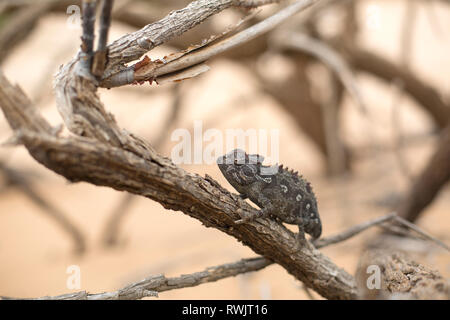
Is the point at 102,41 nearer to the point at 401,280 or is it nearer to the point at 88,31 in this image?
the point at 88,31

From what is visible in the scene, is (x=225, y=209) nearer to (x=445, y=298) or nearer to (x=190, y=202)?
(x=190, y=202)

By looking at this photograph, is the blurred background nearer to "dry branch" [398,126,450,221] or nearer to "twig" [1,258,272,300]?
"dry branch" [398,126,450,221]

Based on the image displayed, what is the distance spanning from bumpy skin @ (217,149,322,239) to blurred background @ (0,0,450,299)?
2.51ft

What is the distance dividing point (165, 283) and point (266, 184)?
41 centimetres

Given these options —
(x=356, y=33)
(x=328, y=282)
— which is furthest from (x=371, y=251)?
(x=356, y=33)

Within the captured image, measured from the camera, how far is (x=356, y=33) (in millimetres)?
4320

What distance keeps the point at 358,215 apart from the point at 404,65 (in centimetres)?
181

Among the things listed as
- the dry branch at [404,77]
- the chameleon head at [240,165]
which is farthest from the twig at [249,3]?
the dry branch at [404,77]

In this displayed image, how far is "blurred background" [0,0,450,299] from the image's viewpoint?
266 cm

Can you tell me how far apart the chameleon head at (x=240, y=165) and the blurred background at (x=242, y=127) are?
31.4 inches

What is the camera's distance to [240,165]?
3.93 feet

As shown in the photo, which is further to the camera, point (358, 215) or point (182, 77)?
point (358, 215)

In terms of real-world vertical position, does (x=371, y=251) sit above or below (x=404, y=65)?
below

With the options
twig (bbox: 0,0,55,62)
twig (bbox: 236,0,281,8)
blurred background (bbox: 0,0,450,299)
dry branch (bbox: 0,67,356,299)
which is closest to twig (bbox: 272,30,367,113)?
blurred background (bbox: 0,0,450,299)
